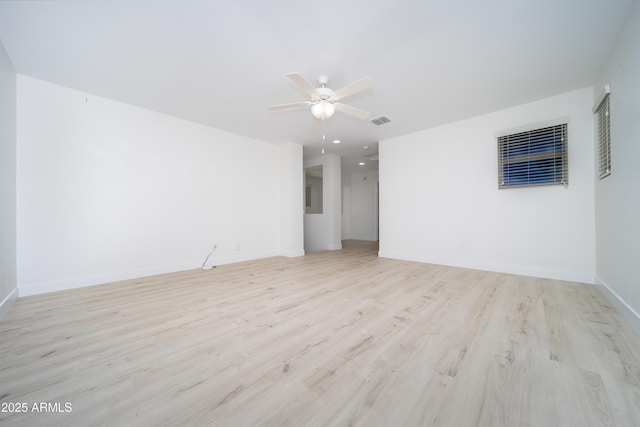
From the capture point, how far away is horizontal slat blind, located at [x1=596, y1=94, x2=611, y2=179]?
2.42 metres

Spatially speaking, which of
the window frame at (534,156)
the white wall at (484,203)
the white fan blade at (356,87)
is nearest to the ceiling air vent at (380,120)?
the white wall at (484,203)

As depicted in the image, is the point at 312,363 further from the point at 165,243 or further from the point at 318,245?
the point at 318,245

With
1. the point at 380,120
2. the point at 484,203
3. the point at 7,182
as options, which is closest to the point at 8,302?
the point at 7,182

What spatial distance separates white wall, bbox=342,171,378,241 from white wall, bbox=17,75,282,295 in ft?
16.0

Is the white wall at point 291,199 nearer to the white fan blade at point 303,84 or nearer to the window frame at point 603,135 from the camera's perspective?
the white fan blade at point 303,84

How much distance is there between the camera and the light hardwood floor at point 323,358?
1.04m

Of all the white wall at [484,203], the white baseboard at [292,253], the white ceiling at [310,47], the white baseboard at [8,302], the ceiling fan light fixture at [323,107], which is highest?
the white ceiling at [310,47]

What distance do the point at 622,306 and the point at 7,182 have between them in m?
6.03

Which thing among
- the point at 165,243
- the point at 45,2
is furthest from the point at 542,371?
the point at 165,243

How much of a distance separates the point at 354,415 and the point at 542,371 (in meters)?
1.17

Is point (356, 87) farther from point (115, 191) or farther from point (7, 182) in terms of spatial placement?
point (7, 182)

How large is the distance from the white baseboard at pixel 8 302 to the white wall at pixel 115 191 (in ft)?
0.60

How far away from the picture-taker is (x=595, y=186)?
2900 mm

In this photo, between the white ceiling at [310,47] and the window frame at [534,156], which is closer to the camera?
the white ceiling at [310,47]
